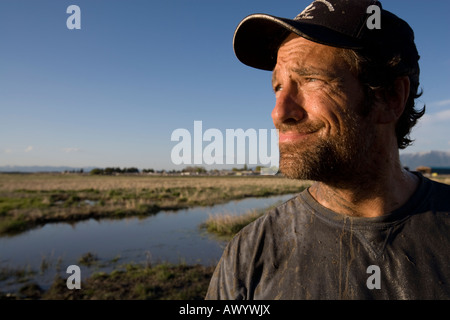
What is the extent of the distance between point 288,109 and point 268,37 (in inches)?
28.5

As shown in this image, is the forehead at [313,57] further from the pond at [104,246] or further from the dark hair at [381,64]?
the pond at [104,246]

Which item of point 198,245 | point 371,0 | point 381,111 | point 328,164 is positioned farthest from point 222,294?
point 198,245

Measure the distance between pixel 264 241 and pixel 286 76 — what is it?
1060 millimetres

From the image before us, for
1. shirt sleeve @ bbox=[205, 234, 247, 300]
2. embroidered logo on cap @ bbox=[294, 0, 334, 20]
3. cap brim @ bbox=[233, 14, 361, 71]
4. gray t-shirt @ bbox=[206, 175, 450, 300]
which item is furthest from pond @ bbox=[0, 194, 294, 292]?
embroidered logo on cap @ bbox=[294, 0, 334, 20]

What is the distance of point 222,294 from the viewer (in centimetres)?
170

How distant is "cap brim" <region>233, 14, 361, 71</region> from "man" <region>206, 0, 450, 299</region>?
12 mm

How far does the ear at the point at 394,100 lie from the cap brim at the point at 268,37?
17.2 inches

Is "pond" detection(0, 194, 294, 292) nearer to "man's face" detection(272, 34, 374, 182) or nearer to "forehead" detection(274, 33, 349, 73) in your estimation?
"man's face" detection(272, 34, 374, 182)

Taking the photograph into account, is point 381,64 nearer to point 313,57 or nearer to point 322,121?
point 313,57

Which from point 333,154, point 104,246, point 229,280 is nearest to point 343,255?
point 333,154

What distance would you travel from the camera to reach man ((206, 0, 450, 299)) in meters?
1.42

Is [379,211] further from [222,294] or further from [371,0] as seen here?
[371,0]

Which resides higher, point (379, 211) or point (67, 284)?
point (379, 211)

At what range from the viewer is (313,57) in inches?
64.5
